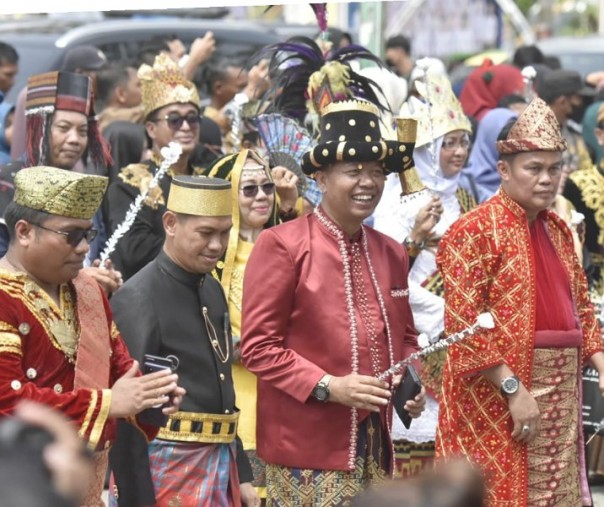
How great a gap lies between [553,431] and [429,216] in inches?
51.2

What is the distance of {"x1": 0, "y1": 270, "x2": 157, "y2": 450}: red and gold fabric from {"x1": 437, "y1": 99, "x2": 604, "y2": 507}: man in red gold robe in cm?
162

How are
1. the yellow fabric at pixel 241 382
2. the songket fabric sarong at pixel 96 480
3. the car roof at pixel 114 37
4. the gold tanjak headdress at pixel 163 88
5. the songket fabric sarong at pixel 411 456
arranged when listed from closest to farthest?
1. the songket fabric sarong at pixel 96 480
2. the yellow fabric at pixel 241 382
3. the songket fabric sarong at pixel 411 456
4. the gold tanjak headdress at pixel 163 88
5. the car roof at pixel 114 37

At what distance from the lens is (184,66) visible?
941cm

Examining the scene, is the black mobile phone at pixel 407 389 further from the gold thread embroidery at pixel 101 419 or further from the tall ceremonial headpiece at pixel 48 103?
the tall ceremonial headpiece at pixel 48 103

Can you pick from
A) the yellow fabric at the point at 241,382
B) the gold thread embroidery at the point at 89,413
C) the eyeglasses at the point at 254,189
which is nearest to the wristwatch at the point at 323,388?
the gold thread embroidery at the point at 89,413

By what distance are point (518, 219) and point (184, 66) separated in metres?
4.35

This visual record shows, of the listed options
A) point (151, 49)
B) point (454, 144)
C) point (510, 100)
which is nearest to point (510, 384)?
point (454, 144)

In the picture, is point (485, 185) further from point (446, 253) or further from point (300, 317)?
point (300, 317)

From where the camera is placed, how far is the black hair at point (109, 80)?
9234mm

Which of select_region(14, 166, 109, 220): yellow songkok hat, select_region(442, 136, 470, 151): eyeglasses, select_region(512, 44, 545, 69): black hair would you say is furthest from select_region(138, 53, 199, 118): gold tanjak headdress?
select_region(512, 44, 545, 69): black hair

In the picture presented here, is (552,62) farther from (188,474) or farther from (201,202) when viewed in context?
(188,474)

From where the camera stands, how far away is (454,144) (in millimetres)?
7336

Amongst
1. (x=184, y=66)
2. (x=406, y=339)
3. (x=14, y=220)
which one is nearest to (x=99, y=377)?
(x=14, y=220)

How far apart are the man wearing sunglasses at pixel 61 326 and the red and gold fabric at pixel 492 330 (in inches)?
58.1
